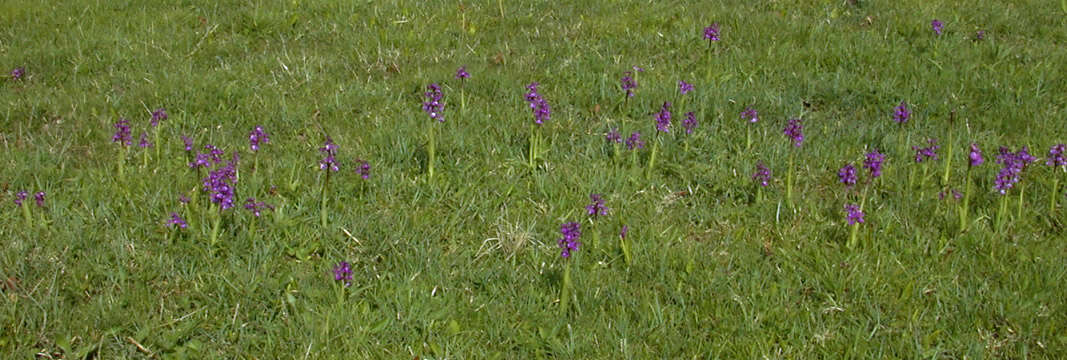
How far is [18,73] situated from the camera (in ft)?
20.4

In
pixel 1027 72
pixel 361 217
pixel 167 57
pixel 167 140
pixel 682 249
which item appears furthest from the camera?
pixel 167 57

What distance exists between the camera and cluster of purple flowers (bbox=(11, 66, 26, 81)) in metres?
6.19

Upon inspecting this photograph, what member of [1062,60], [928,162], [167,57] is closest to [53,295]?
[167,57]

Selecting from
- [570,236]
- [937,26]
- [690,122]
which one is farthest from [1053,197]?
[937,26]

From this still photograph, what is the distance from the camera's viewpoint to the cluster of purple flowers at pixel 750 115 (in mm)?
4930

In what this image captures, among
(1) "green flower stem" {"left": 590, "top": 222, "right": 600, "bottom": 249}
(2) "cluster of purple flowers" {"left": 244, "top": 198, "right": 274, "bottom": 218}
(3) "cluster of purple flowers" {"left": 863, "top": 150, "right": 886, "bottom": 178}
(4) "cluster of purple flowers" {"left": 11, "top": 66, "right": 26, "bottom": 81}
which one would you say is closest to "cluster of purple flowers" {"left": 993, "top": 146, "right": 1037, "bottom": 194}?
(3) "cluster of purple flowers" {"left": 863, "top": 150, "right": 886, "bottom": 178}

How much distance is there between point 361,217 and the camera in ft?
13.6

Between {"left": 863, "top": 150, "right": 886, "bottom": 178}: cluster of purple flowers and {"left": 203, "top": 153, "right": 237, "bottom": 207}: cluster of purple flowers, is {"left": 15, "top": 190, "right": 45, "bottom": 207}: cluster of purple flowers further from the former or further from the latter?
{"left": 863, "top": 150, "right": 886, "bottom": 178}: cluster of purple flowers

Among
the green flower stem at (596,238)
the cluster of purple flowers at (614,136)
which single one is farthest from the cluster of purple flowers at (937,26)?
the green flower stem at (596,238)

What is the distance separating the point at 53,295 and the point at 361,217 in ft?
4.13

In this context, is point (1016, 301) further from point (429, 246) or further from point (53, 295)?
point (53, 295)

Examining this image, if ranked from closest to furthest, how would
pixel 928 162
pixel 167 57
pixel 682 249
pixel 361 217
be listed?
pixel 682 249
pixel 361 217
pixel 928 162
pixel 167 57

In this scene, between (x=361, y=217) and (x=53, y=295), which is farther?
(x=361, y=217)

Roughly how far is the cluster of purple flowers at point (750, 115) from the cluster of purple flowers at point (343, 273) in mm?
2382
